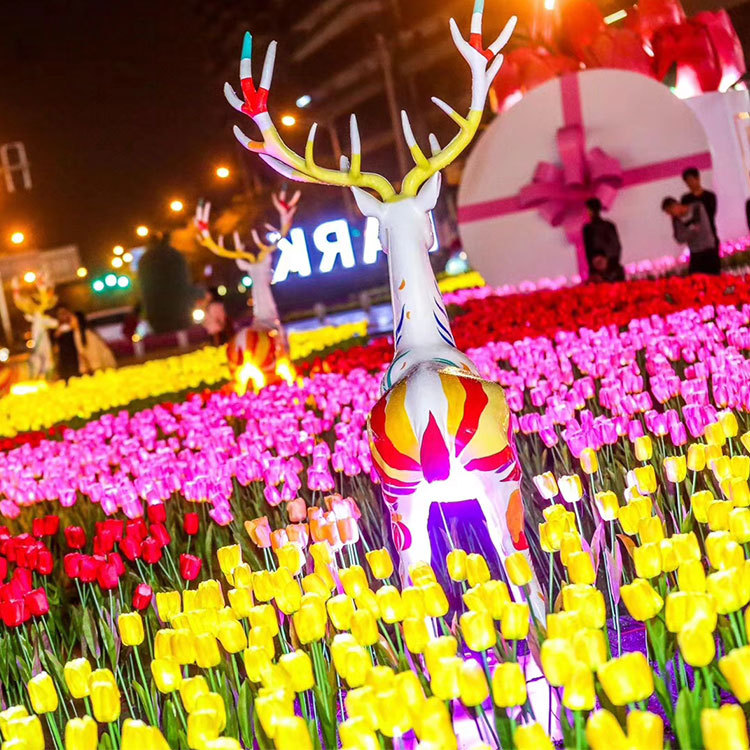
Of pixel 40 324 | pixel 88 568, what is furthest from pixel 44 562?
pixel 40 324

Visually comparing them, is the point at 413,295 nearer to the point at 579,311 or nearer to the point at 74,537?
the point at 74,537

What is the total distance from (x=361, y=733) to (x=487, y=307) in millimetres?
10316

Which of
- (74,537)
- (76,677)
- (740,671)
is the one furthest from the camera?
(74,537)

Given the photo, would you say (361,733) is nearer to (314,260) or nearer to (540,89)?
(540,89)

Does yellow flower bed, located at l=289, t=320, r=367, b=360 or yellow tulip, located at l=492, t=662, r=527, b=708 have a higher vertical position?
yellow flower bed, located at l=289, t=320, r=367, b=360

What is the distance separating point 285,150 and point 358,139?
0.29m

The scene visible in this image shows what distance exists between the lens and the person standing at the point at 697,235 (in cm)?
1109

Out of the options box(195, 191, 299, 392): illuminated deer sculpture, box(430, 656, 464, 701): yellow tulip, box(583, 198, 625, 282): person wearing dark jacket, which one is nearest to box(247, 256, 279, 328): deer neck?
box(195, 191, 299, 392): illuminated deer sculpture

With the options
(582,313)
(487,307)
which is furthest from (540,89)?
(582,313)

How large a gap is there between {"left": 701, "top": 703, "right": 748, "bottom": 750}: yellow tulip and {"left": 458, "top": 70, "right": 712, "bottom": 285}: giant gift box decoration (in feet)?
45.3

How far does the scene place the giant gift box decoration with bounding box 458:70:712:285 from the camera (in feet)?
48.5

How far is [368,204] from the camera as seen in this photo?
156 inches

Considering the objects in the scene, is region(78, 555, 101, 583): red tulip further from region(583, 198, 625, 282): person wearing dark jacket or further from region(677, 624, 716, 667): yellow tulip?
region(583, 198, 625, 282): person wearing dark jacket

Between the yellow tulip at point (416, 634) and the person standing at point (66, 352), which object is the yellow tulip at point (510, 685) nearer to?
the yellow tulip at point (416, 634)
